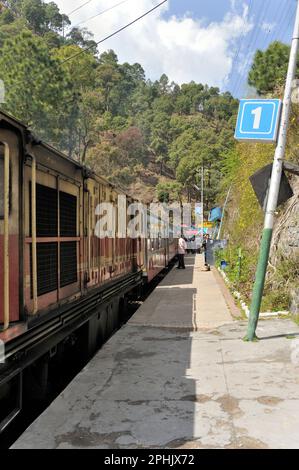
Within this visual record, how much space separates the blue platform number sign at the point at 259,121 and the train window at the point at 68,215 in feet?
10.1

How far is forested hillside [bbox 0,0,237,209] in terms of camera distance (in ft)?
131

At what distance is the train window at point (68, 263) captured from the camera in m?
5.59

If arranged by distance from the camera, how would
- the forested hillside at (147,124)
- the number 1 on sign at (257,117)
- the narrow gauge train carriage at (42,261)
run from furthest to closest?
the forested hillside at (147,124) → the number 1 on sign at (257,117) → the narrow gauge train carriage at (42,261)

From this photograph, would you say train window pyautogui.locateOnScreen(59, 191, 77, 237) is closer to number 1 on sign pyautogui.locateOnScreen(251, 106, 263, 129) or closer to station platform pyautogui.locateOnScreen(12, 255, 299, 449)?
station platform pyautogui.locateOnScreen(12, 255, 299, 449)

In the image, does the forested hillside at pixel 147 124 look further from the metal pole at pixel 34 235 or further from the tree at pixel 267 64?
the metal pole at pixel 34 235

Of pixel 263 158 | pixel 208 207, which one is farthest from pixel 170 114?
pixel 263 158

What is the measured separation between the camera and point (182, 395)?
5043mm

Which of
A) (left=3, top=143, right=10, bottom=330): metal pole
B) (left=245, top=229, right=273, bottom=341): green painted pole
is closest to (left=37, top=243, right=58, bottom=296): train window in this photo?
(left=3, top=143, right=10, bottom=330): metal pole

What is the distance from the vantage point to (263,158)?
13.4 meters

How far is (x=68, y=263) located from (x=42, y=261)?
1.05 m

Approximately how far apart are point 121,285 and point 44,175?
198 inches

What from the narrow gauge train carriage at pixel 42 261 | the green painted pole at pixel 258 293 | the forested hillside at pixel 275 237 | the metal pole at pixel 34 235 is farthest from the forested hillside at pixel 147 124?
the metal pole at pixel 34 235
